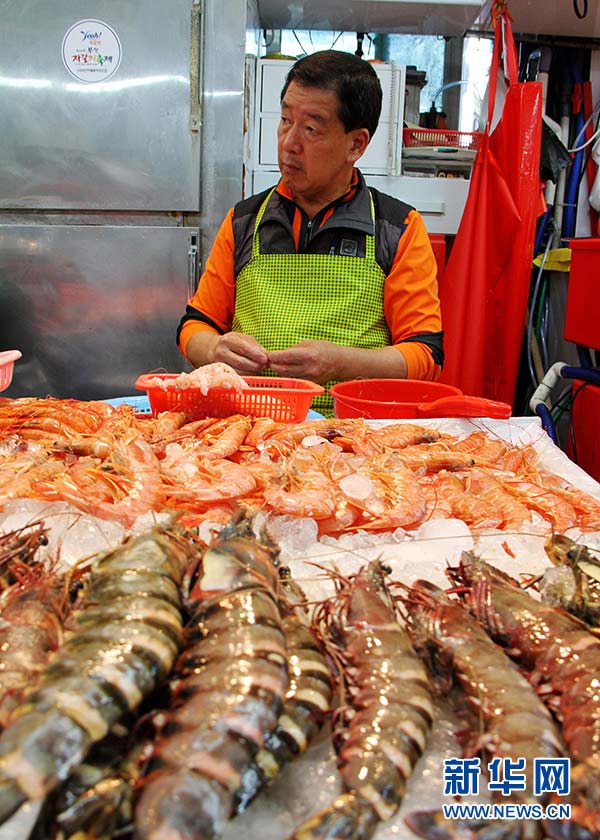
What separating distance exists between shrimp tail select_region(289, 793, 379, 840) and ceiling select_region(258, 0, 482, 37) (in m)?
5.21

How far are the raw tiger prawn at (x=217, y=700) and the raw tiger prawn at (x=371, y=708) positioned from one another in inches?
4.3

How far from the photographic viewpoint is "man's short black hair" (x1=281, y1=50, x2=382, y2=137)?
3043 millimetres

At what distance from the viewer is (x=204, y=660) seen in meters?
0.89

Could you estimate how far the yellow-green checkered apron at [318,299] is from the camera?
3.28 metres

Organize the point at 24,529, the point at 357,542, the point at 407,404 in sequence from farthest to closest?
the point at 407,404
the point at 357,542
the point at 24,529

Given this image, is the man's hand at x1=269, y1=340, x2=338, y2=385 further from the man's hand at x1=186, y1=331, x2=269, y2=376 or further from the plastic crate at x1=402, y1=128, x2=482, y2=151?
the plastic crate at x1=402, y1=128, x2=482, y2=151

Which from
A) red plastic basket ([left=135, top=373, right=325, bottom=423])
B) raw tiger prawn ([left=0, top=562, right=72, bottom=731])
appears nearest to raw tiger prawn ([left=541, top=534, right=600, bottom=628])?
raw tiger prawn ([left=0, top=562, right=72, bottom=731])

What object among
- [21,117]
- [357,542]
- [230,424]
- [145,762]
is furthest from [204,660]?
[21,117]

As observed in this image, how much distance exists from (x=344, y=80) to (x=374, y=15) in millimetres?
2579

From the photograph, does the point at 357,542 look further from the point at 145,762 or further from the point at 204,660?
the point at 145,762

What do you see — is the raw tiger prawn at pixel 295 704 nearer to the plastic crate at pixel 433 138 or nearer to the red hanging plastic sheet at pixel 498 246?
the red hanging plastic sheet at pixel 498 246

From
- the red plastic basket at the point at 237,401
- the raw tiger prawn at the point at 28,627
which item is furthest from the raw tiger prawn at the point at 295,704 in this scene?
the red plastic basket at the point at 237,401

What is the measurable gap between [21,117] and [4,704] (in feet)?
14.2

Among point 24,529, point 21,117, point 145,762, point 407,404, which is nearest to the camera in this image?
point 145,762
